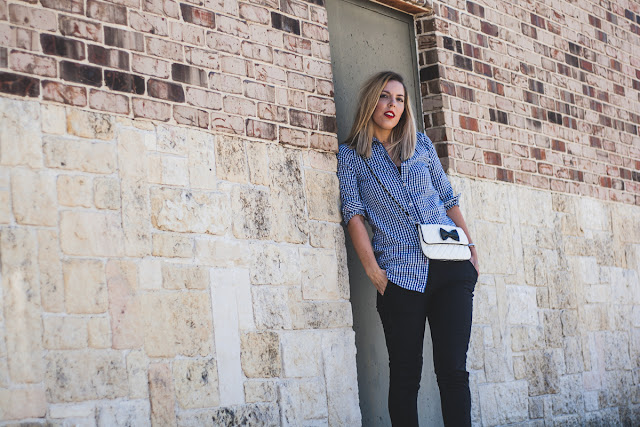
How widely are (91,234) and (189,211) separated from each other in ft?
1.81

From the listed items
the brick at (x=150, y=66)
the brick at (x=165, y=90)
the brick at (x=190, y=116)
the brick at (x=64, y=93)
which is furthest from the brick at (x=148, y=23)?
the brick at (x=64, y=93)

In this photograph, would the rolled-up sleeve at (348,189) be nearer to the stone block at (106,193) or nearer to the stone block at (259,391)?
the stone block at (259,391)

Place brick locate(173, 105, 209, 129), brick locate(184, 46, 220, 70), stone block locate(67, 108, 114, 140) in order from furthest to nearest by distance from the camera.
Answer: brick locate(184, 46, 220, 70)
brick locate(173, 105, 209, 129)
stone block locate(67, 108, 114, 140)

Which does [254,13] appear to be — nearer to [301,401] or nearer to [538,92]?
[301,401]

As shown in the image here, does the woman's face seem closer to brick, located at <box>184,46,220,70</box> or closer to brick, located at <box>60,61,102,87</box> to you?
brick, located at <box>184,46,220,70</box>

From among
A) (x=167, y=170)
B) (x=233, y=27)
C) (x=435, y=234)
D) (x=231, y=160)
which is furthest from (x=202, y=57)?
(x=435, y=234)

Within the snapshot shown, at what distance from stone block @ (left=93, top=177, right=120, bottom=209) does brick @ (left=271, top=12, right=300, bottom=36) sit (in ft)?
4.71

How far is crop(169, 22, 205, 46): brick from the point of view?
14.5 feet

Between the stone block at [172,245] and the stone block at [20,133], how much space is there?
0.64m

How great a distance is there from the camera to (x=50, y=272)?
374cm

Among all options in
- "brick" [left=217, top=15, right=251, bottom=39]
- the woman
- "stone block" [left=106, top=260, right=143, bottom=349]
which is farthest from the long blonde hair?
"stone block" [left=106, top=260, right=143, bottom=349]

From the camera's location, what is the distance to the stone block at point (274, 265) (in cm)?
459

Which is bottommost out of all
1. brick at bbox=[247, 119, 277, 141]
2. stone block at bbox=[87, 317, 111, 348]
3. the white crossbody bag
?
stone block at bbox=[87, 317, 111, 348]

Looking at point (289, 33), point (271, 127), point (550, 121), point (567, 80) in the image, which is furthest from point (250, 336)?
point (567, 80)
